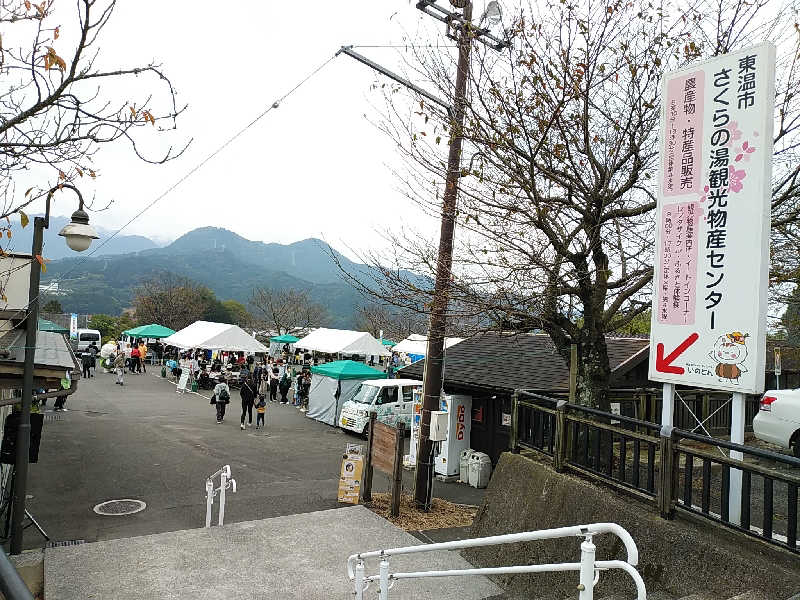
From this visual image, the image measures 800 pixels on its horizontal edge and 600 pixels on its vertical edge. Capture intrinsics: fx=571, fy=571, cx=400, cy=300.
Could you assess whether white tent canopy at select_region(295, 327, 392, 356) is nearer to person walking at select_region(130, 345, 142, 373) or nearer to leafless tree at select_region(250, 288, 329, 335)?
person walking at select_region(130, 345, 142, 373)

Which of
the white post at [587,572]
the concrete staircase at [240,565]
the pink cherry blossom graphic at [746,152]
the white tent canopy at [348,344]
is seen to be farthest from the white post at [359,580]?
the white tent canopy at [348,344]

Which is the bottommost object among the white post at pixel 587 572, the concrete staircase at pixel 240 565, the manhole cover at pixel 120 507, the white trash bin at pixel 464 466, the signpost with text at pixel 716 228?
the manhole cover at pixel 120 507

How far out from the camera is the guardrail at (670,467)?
4574mm

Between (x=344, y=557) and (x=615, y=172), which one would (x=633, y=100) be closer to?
(x=615, y=172)

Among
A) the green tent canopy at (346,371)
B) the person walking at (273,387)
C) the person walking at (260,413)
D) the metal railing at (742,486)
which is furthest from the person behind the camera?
the person walking at (273,387)

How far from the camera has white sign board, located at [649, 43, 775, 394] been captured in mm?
4812

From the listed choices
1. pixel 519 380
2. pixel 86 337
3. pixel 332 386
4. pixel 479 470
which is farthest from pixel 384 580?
pixel 86 337

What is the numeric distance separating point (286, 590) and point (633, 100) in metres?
7.47

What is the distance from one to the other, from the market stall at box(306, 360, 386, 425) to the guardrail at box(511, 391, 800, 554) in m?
12.6

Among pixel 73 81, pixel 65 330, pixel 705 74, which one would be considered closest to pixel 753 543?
pixel 705 74

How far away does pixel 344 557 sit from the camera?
7410mm

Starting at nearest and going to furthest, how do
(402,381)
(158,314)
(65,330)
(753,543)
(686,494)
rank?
1. (753,543)
2. (686,494)
3. (402,381)
4. (65,330)
5. (158,314)

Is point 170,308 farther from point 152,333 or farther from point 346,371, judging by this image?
point 346,371

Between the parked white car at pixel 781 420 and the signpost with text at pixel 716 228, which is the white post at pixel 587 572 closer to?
the signpost with text at pixel 716 228
